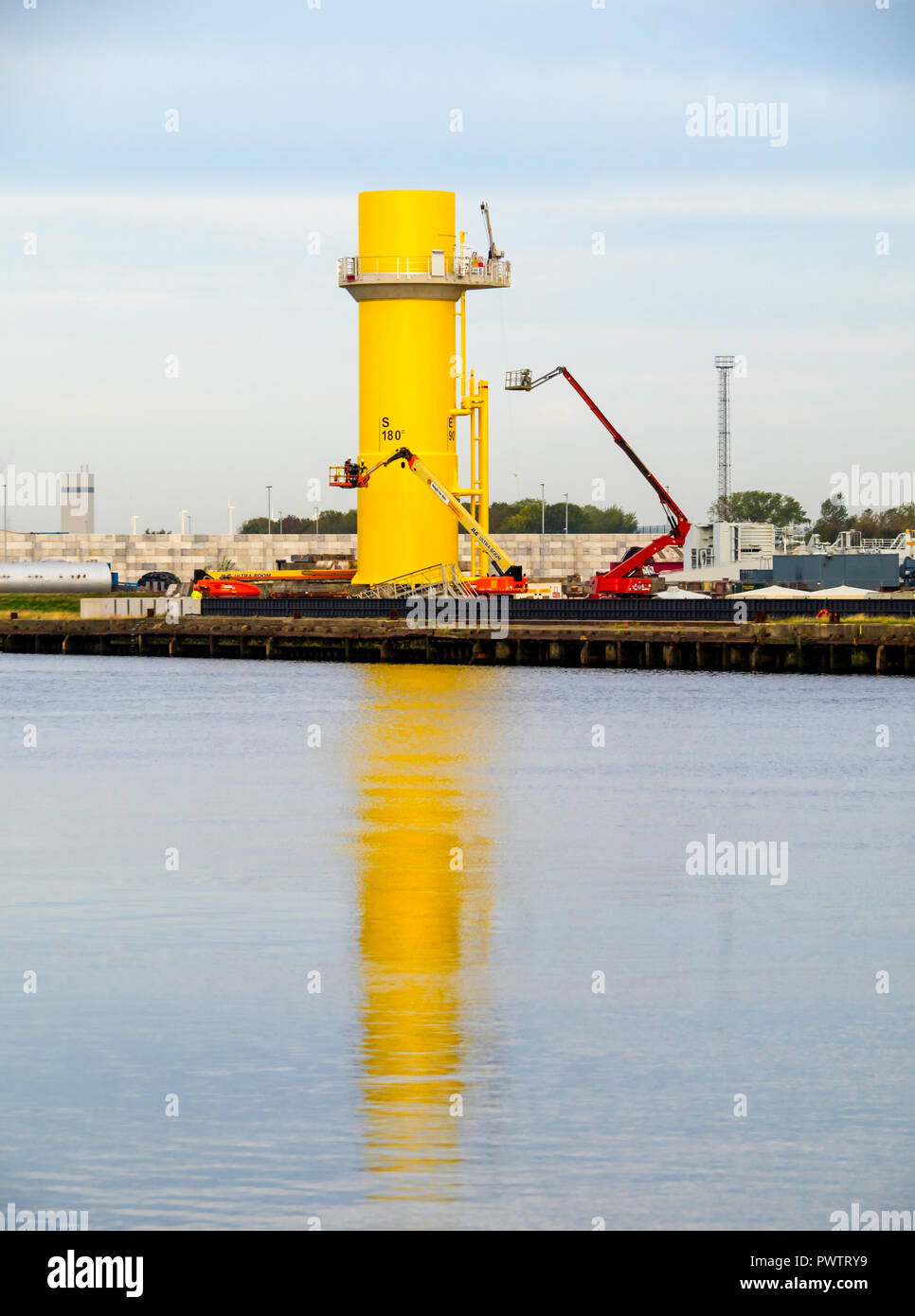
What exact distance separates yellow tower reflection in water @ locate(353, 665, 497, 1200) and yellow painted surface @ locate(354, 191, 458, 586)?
4534cm

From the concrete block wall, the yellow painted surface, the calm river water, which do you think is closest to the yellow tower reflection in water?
the calm river water

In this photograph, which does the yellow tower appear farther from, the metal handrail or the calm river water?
the calm river water

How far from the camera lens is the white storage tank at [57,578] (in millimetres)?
147625

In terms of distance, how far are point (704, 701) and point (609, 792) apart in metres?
28.9

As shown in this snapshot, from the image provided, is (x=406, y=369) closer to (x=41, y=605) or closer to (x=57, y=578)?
(x=41, y=605)

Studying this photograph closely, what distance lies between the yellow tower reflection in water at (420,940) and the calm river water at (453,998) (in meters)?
0.06

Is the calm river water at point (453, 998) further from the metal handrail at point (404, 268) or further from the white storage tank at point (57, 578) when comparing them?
the white storage tank at point (57, 578)

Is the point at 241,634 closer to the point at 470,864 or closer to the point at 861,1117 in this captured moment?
the point at 470,864

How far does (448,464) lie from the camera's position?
98.9m

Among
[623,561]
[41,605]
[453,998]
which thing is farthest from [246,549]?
[453,998]

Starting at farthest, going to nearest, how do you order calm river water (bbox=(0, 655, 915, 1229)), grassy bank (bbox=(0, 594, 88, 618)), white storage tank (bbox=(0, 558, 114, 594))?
white storage tank (bbox=(0, 558, 114, 594)) < grassy bank (bbox=(0, 594, 88, 618)) < calm river water (bbox=(0, 655, 915, 1229))

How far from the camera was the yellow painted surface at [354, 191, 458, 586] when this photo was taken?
95562 millimetres

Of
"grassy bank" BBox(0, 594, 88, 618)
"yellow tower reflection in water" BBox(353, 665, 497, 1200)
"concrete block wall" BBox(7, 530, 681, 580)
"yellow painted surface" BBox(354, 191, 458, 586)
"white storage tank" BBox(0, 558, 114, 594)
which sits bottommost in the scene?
"yellow tower reflection in water" BBox(353, 665, 497, 1200)
